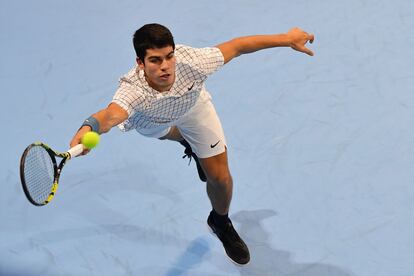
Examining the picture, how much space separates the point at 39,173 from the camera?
2.59 m

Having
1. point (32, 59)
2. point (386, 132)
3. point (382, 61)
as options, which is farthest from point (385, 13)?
point (32, 59)

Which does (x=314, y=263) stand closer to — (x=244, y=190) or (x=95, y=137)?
(x=244, y=190)

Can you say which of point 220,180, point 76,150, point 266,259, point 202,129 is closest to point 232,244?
point 266,259

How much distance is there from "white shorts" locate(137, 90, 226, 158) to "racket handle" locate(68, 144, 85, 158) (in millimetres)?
796

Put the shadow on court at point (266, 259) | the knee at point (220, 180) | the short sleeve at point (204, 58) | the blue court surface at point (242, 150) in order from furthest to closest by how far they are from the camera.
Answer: the blue court surface at point (242, 150), the shadow on court at point (266, 259), the knee at point (220, 180), the short sleeve at point (204, 58)

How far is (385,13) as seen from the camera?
200 inches

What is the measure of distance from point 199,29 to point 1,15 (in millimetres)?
1771

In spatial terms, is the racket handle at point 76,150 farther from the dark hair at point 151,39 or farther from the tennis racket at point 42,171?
the dark hair at point 151,39

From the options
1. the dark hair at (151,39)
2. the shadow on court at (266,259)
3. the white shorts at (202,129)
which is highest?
the dark hair at (151,39)

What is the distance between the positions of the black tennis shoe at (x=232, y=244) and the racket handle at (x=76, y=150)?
1.34 meters

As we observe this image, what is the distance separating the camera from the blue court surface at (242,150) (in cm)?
359

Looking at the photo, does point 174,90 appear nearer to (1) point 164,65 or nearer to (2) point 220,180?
(1) point 164,65

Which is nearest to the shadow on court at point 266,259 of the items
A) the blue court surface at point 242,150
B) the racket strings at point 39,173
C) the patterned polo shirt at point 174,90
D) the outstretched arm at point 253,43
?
the blue court surface at point 242,150

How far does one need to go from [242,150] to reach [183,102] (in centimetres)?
117
